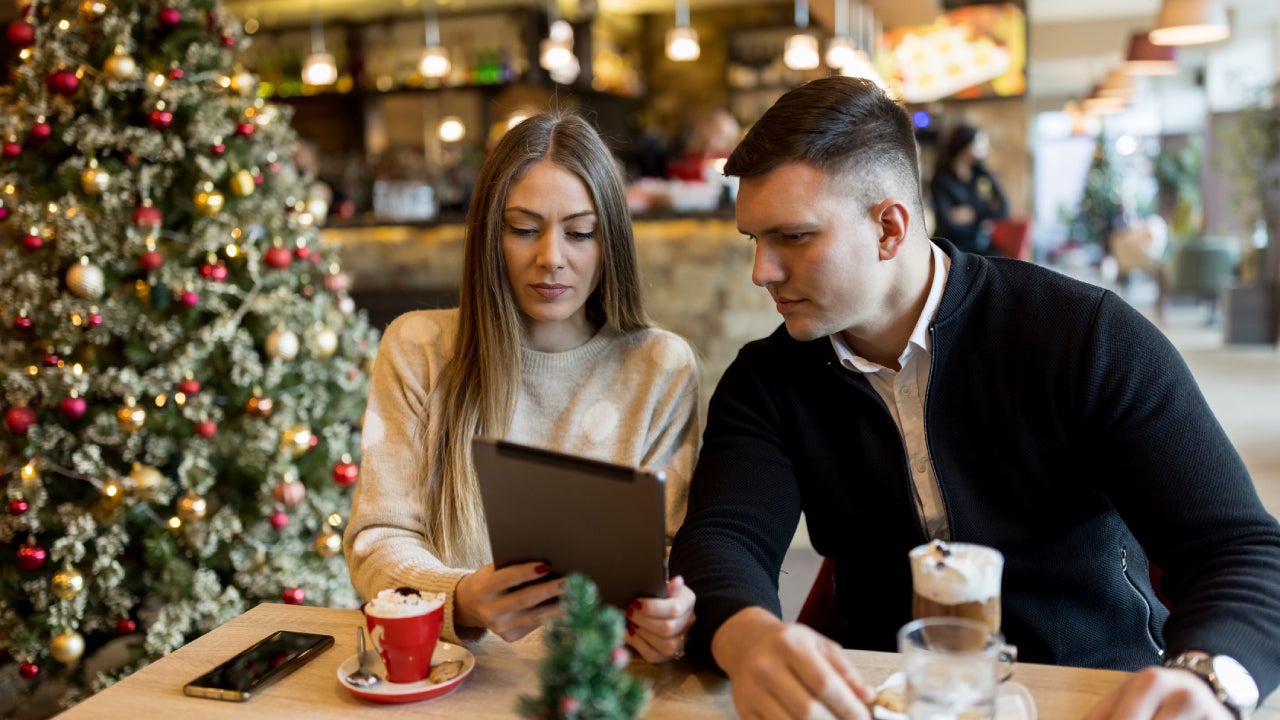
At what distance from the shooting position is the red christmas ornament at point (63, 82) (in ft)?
8.38

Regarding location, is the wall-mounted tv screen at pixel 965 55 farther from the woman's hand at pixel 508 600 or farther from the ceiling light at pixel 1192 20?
the woman's hand at pixel 508 600

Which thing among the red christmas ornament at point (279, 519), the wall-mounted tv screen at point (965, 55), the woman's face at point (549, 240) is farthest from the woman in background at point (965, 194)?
the woman's face at point (549, 240)

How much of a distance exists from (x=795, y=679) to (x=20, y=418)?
2.23 metres

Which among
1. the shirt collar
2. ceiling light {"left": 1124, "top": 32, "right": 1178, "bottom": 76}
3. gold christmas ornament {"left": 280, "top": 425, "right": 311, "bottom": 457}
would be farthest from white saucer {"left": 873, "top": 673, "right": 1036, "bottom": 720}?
ceiling light {"left": 1124, "top": 32, "right": 1178, "bottom": 76}

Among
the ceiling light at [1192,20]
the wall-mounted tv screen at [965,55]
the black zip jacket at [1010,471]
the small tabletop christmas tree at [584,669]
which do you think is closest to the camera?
the small tabletop christmas tree at [584,669]

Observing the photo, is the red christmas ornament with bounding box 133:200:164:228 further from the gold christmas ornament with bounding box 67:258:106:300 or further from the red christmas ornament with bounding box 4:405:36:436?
the red christmas ornament with bounding box 4:405:36:436

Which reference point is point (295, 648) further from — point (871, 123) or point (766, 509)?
point (871, 123)

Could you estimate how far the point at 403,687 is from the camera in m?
1.23

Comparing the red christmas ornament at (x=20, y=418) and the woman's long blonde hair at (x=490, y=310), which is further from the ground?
the woman's long blonde hair at (x=490, y=310)

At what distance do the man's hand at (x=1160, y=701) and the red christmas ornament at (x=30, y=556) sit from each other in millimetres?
2466

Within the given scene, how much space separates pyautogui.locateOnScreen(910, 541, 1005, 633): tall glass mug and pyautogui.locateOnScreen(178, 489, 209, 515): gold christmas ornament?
2.12 m

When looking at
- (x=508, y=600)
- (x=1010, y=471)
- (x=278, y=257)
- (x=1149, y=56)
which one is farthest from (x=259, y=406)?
(x=1149, y=56)

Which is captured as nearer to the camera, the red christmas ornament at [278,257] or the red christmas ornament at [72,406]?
the red christmas ornament at [72,406]

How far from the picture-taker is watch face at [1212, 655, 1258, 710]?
1.14 metres
